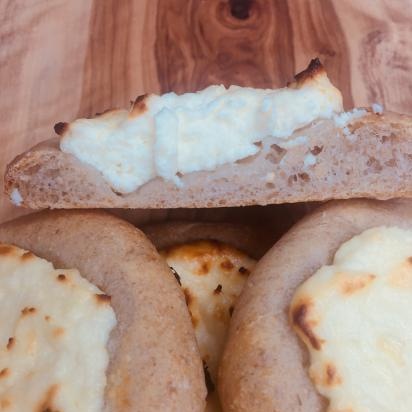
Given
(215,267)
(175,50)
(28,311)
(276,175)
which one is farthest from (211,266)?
(175,50)

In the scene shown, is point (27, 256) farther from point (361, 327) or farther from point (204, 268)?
point (361, 327)

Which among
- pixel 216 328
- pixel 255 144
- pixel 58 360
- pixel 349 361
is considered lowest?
pixel 216 328

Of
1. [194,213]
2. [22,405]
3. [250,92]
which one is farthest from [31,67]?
[22,405]

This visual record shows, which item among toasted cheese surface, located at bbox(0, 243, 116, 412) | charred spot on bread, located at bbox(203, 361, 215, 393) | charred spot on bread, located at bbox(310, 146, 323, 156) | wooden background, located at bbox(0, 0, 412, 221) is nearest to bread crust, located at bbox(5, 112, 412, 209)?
charred spot on bread, located at bbox(310, 146, 323, 156)

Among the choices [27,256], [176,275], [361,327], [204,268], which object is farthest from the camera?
[204,268]

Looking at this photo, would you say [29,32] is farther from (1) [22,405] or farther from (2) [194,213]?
(1) [22,405]

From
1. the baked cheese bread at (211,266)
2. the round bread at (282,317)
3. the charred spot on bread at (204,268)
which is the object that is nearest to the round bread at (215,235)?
the baked cheese bread at (211,266)
